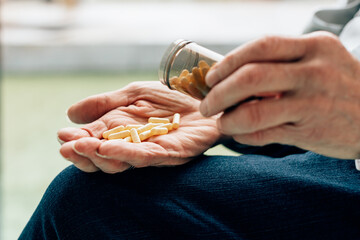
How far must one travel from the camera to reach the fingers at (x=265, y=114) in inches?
19.8

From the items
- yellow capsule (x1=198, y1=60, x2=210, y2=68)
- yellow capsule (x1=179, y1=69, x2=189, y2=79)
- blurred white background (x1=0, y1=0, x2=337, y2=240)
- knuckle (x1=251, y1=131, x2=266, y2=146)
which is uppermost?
yellow capsule (x1=198, y1=60, x2=210, y2=68)

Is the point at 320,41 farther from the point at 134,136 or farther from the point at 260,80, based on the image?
the point at 134,136

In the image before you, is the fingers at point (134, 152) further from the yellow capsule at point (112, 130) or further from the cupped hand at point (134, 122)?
the yellow capsule at point (112, 130)

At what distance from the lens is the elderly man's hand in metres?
0.49

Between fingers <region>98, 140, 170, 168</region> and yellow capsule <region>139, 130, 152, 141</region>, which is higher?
fingers <region>98, 140, 170, 168</region>

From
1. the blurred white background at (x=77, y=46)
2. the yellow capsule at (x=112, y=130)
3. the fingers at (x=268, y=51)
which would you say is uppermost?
the fingers at (x=268, y=51)

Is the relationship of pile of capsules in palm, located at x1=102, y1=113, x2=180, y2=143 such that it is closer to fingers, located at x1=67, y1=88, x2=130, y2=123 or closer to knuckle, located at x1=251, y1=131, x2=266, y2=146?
fingers, located at x1=67, y1=88, x2=130, y2=123

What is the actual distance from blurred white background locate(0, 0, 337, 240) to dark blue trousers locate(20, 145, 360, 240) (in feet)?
3.13

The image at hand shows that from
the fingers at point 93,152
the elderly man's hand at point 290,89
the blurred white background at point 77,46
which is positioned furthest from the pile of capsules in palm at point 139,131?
the blurred white background at point 77,46

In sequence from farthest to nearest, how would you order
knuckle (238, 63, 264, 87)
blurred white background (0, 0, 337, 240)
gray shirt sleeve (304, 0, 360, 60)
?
1. blurred white background (0, 0, 337, 240)
2. gray shirt sleeve (304, 0, 360, 60)
3. knuckle (238, 63, 264, 87)

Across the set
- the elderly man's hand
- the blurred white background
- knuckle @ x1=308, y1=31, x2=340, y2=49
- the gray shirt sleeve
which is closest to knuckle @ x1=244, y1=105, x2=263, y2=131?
the elderly man's hand

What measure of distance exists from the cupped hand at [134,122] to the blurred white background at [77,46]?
2.70 ft

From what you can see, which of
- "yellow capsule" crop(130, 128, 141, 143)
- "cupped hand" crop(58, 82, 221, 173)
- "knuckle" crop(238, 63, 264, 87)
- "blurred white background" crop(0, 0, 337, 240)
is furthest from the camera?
"blurred white background" crop(0, 0, 337, 240)

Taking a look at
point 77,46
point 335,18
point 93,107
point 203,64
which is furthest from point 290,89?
point 77,46
